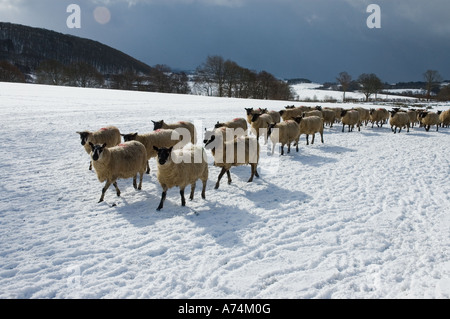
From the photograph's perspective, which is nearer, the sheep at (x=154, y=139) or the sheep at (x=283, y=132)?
the sheep at (x=154, y=139)

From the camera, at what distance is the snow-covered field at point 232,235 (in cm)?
433

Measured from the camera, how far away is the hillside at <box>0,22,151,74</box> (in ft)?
441

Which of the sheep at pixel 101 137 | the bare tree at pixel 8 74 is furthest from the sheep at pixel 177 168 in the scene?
the bare tree at pixel 8 74

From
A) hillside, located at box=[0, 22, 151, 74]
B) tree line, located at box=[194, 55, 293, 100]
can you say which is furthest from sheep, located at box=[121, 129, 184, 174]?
hillside, located at box=[0, 22, 151, 74]

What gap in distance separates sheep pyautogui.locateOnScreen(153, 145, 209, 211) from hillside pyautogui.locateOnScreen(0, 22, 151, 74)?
5917 inches

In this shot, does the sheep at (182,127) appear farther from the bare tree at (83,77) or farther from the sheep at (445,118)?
the bare tree at (83,77)

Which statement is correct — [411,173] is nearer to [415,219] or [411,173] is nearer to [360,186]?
[360,186]

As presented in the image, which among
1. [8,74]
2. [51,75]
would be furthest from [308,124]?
[8,74]

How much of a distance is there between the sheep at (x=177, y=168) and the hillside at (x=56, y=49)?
5917 inches

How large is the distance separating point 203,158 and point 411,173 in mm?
8386

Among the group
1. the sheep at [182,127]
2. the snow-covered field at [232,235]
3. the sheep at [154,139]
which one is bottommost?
the snow-covered field at [232,235]

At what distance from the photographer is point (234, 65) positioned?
219ft

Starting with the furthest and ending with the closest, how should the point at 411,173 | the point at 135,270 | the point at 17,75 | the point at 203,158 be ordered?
1. the point at 17,75
2. the point at 411,173
3. the point at 203,158
4. the point at 135,270

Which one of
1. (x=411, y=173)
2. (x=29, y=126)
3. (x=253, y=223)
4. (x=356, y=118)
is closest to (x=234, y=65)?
(x=356, y=118)
